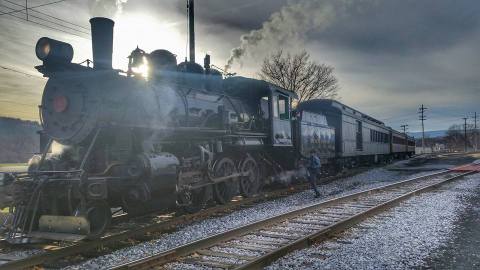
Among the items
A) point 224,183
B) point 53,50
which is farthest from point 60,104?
point 224,183

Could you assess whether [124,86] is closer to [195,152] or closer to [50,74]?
[50,74]

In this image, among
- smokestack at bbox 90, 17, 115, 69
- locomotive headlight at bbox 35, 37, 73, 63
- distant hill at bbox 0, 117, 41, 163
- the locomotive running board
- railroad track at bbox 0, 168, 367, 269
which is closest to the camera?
railroad track at bbox 0, 168, 367, 269

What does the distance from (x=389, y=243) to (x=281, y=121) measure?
292 inches

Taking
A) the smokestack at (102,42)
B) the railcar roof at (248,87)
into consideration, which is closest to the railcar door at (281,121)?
the railcar roof at (248,87)

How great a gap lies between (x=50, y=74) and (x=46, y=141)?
4.78 ft

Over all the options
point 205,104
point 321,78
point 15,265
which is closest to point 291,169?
point 205,104

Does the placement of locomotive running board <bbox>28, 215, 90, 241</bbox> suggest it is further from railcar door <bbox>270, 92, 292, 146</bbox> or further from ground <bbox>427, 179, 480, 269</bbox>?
railcar door <bbox>270, 92, 292, 146</bbox>

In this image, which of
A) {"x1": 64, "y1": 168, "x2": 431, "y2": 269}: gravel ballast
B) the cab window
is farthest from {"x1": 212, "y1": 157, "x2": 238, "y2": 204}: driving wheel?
the cab window

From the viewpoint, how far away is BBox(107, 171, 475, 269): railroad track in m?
5.09

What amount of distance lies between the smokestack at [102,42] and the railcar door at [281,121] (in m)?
6.02

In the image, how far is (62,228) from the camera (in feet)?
20.7

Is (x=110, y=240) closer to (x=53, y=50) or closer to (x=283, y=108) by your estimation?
(x=53, y=50)

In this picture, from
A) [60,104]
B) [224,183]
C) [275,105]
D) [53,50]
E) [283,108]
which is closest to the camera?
[53,50]

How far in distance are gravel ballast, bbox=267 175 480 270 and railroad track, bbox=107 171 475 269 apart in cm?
16
